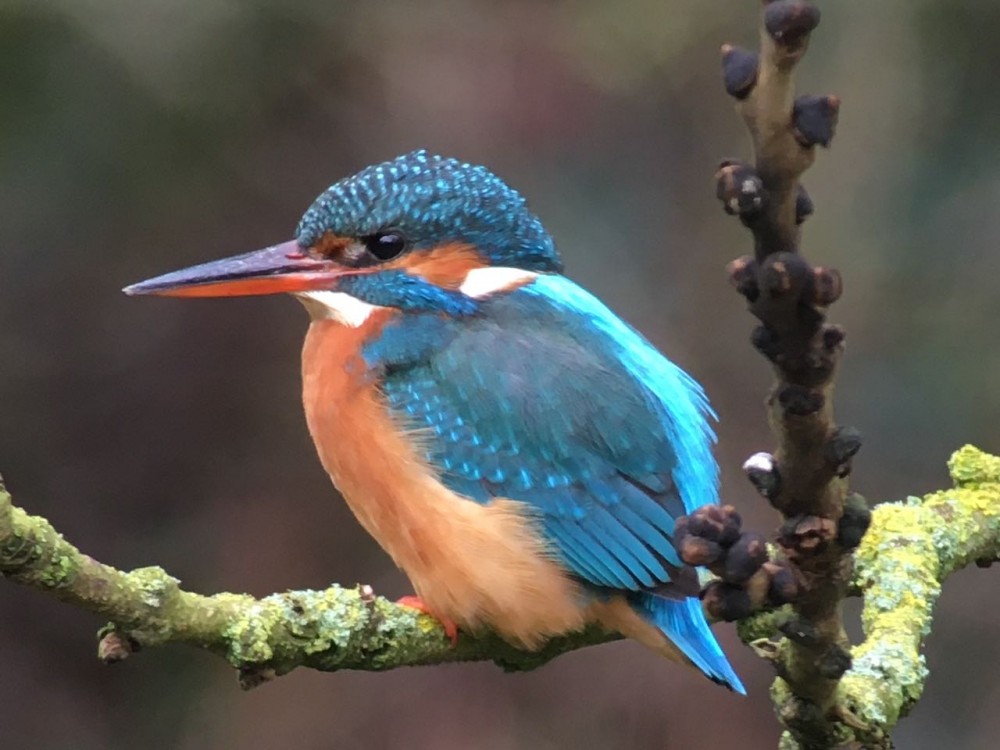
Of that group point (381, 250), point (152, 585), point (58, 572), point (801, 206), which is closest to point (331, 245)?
point (381, 250)

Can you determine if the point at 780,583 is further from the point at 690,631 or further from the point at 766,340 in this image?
the point at 690,631

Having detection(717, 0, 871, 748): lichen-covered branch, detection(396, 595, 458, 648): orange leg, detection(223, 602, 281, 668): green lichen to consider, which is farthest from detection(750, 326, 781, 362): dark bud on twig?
detection(396, 595, 458, 648): orange leg

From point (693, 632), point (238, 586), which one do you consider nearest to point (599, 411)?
point (693, 632)

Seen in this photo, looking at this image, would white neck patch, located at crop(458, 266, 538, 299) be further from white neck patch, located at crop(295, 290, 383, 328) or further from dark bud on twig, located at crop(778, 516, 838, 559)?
dark bud on twig, located at crop(778, 516, 838, 559)

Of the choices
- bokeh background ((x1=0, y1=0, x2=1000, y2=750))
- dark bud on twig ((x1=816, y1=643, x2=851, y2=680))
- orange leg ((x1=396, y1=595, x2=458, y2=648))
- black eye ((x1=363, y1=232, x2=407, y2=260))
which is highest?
bokeh background ((x1=0, y1=0, x2=1000, y2=750))

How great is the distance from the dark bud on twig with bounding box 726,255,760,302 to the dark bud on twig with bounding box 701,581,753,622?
25cm

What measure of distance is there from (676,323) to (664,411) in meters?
2.01

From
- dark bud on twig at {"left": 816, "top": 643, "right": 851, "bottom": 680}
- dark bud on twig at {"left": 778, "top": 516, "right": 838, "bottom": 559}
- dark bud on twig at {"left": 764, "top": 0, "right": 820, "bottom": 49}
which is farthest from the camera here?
dark bud on twig at {"left": 816, "top": 643, "right": 851, "bottom": 680}

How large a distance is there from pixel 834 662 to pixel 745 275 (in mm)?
531

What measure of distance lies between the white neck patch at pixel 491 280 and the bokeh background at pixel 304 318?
1.58 m

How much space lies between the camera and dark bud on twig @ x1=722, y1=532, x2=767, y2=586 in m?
1.06

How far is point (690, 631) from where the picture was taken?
Answer: 1961mm

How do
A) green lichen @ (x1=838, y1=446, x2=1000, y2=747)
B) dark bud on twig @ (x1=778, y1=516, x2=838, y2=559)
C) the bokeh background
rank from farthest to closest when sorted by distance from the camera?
the bokeh background < green lichen @ (x1=838, y1=446, x2=1000, y2=747) < dark bud on twig @ (x1=778, y1=516, x2=838, y2=559)

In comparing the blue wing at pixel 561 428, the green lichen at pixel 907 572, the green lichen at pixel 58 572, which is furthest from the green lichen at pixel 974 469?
the green lichen at pixel 58 572
